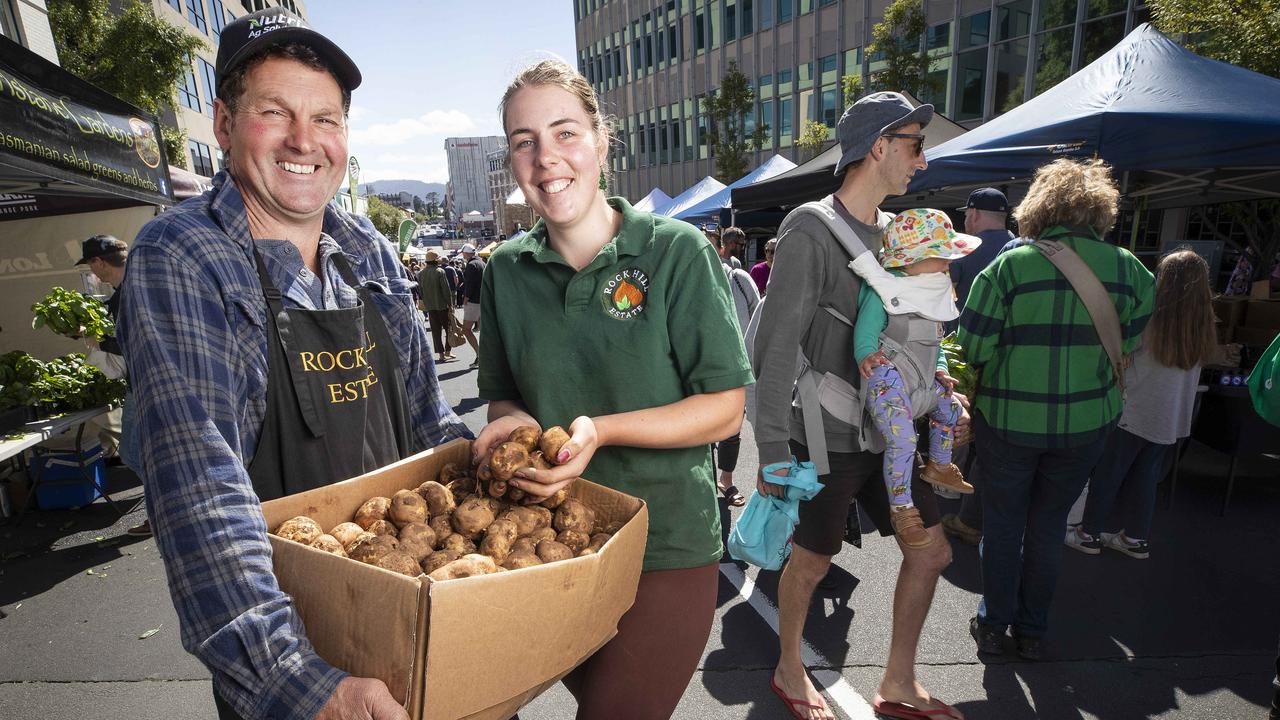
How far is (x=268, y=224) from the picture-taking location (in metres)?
1.47

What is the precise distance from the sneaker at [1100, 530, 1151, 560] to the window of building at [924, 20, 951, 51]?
64.9ft

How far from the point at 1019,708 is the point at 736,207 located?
7.94m

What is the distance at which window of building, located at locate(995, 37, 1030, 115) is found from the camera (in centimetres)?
1758

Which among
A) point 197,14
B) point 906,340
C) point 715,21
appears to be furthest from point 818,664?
point 197,14

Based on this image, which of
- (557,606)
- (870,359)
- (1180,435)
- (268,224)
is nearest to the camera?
(557,606)

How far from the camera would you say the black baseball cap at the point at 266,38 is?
A: 4.48ft

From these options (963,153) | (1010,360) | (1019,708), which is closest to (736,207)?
(963,153)

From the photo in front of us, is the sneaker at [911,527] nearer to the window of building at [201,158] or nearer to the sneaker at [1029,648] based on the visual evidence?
the sneaker at [1029,648]

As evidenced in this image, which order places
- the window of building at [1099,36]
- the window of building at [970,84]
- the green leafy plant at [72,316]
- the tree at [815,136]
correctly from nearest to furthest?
the green leafy plant at [72,316], the window of building at [1099,36], the window of building at [970,84], the tree at [815,136]

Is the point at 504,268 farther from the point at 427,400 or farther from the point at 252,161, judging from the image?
the point at 252,161

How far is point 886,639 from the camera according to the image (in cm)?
329

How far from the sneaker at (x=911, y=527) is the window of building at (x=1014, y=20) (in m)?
20.2

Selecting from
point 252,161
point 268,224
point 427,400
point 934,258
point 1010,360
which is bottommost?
point 1010,360

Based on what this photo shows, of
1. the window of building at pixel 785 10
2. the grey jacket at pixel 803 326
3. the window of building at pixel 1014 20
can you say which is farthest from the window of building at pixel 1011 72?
the grey jacket at pixel 803 326
